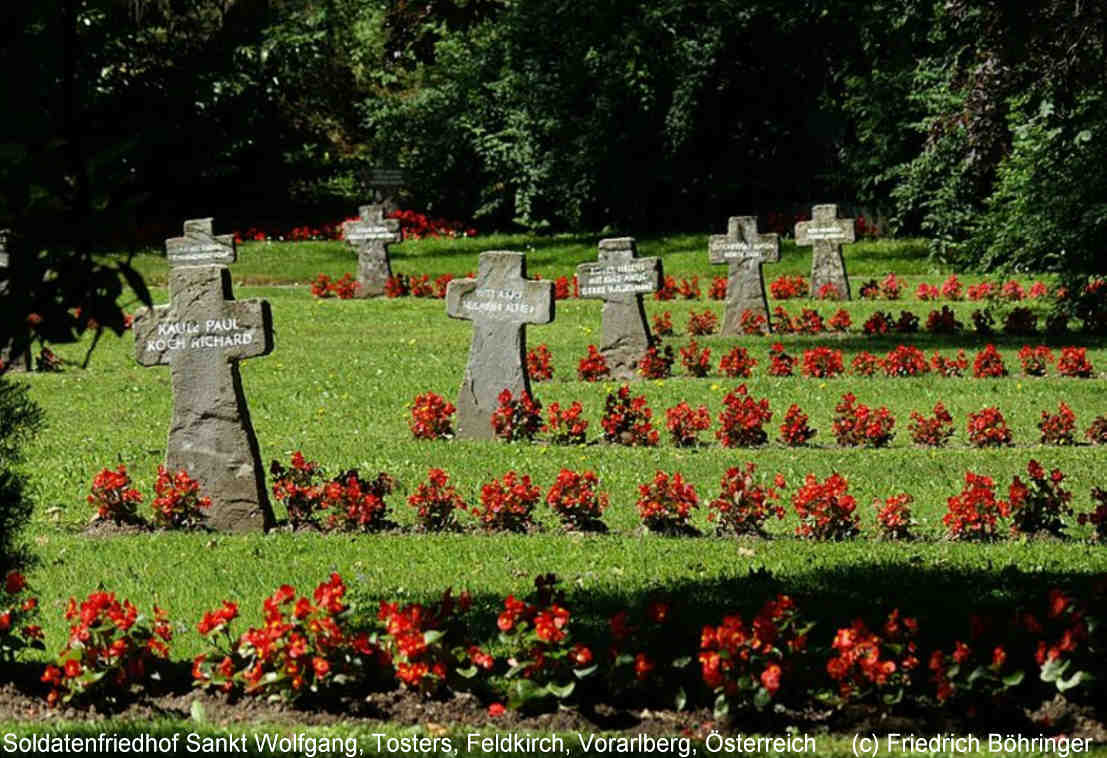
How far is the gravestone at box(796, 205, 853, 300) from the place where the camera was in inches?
993

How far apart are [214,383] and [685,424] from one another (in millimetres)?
4147

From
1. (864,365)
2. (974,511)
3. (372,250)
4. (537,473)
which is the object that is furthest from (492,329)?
(372,250)

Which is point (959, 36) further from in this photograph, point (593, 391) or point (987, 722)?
point (987, 722)

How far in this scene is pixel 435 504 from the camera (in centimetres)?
1042

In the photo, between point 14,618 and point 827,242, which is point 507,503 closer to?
point 14,618

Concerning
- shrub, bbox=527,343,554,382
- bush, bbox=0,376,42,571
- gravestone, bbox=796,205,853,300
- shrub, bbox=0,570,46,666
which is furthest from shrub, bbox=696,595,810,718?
gravestone, bbox=796,205,853,300

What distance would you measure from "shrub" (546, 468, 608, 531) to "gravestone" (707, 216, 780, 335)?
11231 millimetres

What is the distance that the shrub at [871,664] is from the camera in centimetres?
644

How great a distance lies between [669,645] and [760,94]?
32.1 metres

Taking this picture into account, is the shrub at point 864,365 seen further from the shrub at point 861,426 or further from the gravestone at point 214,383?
the gravestone at point 214,383

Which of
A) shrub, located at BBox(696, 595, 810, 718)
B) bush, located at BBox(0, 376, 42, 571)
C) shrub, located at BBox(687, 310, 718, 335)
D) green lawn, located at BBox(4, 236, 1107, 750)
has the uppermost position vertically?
bush, located at BBox(0, 376, 42, 571)

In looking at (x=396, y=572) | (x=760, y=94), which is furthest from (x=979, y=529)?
(x=760, y=94)

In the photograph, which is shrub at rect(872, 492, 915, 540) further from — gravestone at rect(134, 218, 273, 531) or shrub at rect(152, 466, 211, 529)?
shrub at rect(152, 466, 211, 529)

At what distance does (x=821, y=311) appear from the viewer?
2359cm
